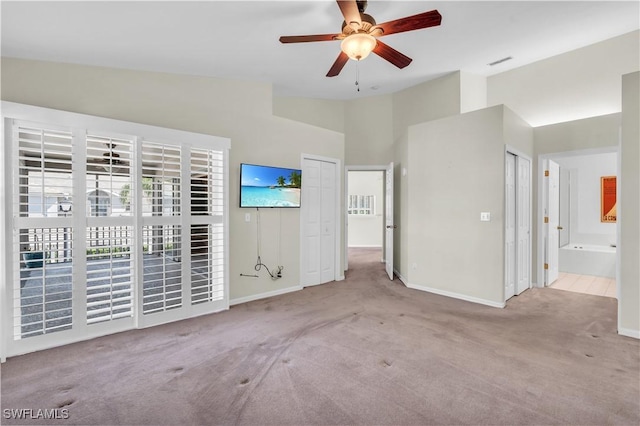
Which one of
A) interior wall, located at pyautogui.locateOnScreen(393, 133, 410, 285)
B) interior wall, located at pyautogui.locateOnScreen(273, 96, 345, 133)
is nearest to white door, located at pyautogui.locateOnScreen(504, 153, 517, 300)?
Result: interior wall, located at pyautogui.locateOnScreen(393, 133, 410, 285)

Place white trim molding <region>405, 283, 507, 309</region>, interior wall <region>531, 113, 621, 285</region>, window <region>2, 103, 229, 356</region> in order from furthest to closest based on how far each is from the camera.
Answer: interior wall <region>531, 113, 621, 285</region>, white trim molding <region>405, 283, 507, 309</region>, window <region>2, 103, 229, 356</region>

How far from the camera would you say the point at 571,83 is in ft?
14.6

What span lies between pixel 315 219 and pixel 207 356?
266 cm

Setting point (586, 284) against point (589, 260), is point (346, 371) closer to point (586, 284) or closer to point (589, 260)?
point (586, 284)

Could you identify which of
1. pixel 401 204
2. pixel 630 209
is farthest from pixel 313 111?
pixel 630 209

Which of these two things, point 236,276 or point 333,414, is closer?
point 333,414

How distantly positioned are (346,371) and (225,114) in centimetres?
324

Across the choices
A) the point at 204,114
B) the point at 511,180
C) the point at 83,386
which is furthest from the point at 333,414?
the point at 511,180

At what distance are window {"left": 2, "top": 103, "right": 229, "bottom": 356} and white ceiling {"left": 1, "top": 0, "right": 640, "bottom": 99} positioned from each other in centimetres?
69

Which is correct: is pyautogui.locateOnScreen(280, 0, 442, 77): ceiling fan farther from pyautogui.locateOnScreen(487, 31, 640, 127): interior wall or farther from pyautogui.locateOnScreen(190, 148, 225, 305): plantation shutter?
pyautogui.locateOnScreen(487, 31, 640, 127): interior wall

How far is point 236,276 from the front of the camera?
3869 mm

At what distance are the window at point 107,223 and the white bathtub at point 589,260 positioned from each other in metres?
6.18

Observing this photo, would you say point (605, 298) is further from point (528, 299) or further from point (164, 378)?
point (164, 378)

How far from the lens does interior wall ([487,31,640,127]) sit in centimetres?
409
